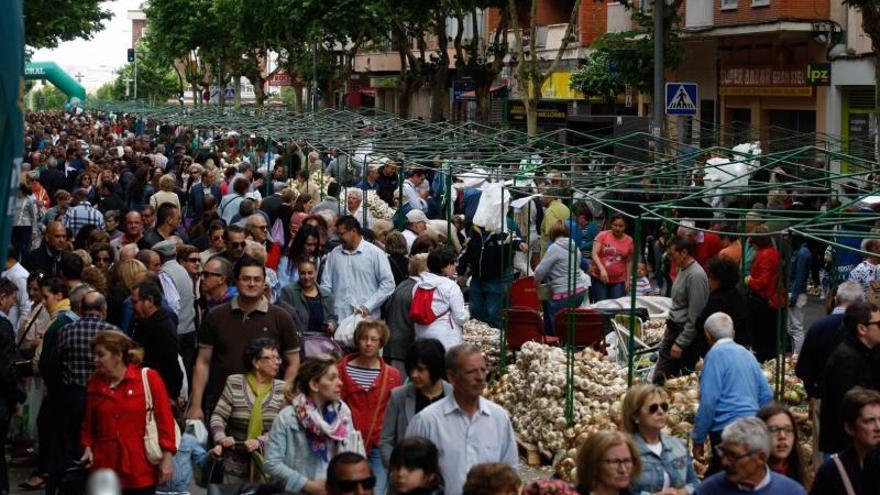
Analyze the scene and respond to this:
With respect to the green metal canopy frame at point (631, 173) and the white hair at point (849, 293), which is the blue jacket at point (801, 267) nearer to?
the green metal canopy frame at point (631, 173)

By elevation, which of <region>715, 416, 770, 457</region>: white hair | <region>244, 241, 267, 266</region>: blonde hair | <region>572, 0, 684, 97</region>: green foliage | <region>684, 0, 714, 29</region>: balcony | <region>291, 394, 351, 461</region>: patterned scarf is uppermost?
<region>684, 0, 714, 29</region>: balcony

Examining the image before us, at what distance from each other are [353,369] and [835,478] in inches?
113

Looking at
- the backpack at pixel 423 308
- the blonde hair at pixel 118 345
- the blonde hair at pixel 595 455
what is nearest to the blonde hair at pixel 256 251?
the backpack at pixel 423 308

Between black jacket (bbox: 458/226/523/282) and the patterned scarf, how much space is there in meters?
7.89

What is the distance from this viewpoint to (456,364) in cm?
754

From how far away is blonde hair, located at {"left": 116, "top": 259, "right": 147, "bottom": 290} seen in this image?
10.9 m

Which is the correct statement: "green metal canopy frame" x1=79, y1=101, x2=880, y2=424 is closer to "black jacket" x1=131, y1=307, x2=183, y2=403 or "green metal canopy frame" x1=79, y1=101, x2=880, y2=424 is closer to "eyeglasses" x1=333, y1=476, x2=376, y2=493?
"black jacket" x1=131, y1=307, x2=183, y2=403

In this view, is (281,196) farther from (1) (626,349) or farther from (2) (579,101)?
(2) (579,101)

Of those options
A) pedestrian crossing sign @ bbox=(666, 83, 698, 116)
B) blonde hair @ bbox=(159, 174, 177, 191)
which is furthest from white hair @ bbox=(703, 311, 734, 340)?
pedestrian crossing sign @ bbox=(666, 83, 698, 116)

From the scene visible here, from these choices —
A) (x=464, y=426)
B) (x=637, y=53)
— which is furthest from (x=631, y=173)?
(x=637, y=53)

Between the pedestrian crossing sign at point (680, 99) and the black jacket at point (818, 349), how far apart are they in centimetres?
1470

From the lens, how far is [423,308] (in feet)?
36.8

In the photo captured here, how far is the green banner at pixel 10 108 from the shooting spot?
362 centimetres

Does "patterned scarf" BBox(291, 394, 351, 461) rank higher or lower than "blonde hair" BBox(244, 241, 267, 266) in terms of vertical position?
lower
